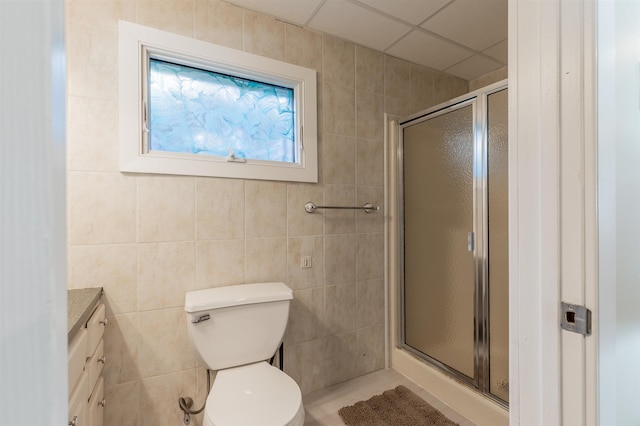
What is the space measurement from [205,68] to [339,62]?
0.86m

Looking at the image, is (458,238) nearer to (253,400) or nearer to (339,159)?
(339,159)

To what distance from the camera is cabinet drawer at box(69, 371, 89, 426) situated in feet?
2.77

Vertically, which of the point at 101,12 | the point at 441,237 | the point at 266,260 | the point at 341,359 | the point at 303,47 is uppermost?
the point at 303,47

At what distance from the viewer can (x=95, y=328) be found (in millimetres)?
1136

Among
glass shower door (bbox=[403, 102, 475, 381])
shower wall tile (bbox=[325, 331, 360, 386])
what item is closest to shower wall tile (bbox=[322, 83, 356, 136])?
glass shower door (bbox=[403, 102, 475, 381])

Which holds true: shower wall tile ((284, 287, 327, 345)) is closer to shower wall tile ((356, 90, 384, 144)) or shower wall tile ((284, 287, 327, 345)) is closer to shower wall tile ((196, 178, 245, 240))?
shower wall tile ((196, 178, 245, 240))

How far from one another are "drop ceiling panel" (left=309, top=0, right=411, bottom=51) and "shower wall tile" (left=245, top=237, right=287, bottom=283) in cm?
134

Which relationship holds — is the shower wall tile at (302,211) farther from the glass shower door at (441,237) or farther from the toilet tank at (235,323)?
the glass shower door at (441,237)

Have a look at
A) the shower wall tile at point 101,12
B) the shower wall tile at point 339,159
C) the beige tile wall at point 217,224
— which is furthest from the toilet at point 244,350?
the shower wall tile at point 101,12

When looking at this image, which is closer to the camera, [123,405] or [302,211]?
[123,405]

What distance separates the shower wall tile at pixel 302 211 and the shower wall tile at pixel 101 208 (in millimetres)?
808

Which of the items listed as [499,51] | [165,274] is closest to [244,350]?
[165,274]

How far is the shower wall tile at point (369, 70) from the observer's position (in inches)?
78.3

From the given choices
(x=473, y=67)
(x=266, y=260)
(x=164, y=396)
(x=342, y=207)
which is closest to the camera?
(x=164, y=396)
